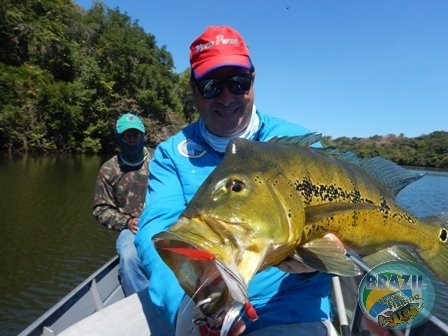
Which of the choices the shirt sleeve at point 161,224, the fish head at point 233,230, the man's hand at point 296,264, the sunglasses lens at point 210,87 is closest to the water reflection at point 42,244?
the shirt sleeve at point 161,224

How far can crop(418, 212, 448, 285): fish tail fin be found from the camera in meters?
2.21

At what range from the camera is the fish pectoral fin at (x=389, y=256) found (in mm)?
2105

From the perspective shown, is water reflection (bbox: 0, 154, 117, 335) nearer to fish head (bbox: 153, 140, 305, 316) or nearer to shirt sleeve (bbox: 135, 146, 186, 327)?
shirt sleeve (bbox: 135, 146, 186, 327)

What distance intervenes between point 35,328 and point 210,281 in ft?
8.80

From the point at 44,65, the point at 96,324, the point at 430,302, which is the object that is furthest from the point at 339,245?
the point at 44,65

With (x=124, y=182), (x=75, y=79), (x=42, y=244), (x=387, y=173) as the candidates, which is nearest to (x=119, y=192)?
(x=124, y=182)

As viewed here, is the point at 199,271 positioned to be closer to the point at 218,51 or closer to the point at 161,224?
the point at 161,224

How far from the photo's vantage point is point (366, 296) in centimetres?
309

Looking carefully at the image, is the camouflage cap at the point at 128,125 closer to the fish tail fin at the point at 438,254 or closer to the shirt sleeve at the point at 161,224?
the shirt sleeve at the point at 161,224

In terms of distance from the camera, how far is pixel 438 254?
223cm

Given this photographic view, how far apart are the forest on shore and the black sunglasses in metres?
26.1

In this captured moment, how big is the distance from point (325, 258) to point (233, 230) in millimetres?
502

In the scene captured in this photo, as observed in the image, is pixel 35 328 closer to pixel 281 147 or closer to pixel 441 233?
pixel 281 147

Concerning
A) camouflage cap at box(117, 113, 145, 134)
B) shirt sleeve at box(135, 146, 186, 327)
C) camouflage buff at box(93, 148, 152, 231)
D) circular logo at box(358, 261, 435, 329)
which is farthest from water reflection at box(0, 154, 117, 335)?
circular logo at box(358, 261, 435, 329)
